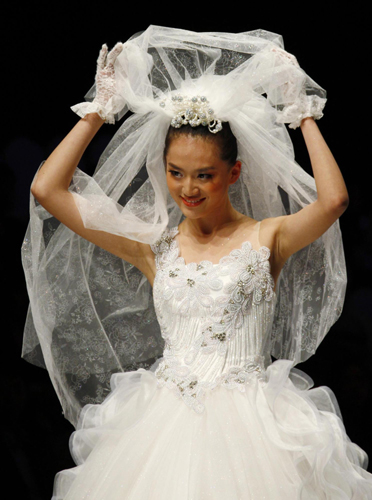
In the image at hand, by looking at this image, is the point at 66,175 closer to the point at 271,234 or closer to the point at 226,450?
the point at 271,234

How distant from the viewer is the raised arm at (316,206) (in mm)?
1729

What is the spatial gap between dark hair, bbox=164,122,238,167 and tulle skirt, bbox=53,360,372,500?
1.80ft

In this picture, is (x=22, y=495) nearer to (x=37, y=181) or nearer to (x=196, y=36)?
→ (x=37, y=181)

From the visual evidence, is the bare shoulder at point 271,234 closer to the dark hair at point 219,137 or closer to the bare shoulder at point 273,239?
the bare shoulder at point 273,239

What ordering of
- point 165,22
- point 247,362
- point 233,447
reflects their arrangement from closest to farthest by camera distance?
1. point 233,447
2. point 247,362
3. point 165,22

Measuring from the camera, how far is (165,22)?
228cm

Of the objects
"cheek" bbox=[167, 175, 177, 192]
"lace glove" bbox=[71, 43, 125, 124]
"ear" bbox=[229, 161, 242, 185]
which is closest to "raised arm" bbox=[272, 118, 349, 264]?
"ear" bbox=[229, 161, 242, 185]

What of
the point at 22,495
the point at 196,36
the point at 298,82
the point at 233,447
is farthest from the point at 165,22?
the point at 22,495

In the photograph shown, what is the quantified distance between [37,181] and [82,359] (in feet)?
1.77

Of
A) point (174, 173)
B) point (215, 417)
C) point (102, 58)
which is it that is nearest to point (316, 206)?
point (174, 173)

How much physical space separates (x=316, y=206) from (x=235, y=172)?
0.87 feet

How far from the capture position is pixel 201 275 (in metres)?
1.86

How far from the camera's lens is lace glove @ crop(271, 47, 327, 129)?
5.93 feet

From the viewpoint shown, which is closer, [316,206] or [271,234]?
[316,206]
